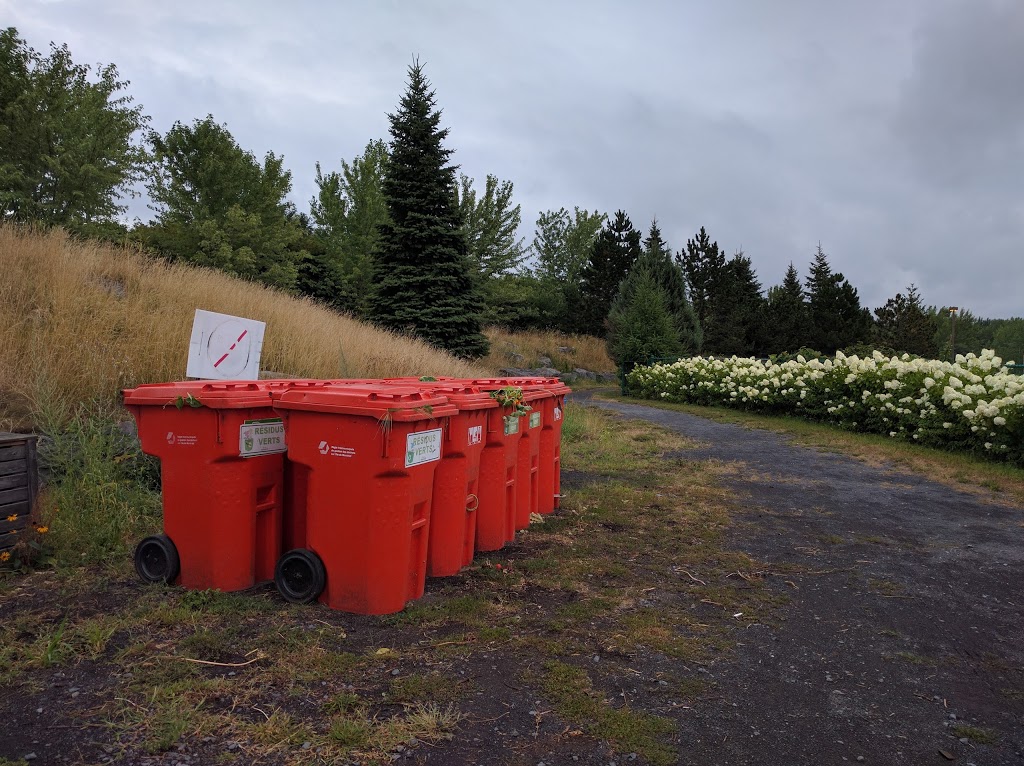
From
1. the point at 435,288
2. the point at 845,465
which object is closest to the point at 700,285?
the point at 435,288

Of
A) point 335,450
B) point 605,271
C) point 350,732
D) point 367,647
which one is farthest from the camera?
point 605,271

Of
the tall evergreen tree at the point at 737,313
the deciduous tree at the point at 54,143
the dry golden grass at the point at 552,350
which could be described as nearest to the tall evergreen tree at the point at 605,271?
the dry golden grass at the point at 552,350

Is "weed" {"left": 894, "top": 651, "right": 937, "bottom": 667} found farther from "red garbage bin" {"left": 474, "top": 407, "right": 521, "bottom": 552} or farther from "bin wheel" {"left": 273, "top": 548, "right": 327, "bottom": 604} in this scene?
"bin wheel" {"left": 273, "top": 548, "right": 327, "bottom": 604}

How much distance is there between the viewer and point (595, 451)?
973cm

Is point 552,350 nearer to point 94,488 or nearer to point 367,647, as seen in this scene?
point 94,488

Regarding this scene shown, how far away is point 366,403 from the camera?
3.48m

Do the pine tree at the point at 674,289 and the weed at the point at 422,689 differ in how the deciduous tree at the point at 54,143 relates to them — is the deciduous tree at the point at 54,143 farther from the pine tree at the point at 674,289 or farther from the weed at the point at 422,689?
the pine tree at the point at 674,289

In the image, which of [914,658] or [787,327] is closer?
[914,658]

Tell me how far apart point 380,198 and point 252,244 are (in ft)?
37.2

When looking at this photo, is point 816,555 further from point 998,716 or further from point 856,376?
point 856,376

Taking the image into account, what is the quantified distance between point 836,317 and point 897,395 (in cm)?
3883

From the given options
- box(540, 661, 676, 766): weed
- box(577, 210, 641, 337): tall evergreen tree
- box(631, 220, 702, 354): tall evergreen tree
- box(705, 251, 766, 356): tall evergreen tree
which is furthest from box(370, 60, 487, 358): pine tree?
box(705, 251, 766, 356): tall evergreen tree

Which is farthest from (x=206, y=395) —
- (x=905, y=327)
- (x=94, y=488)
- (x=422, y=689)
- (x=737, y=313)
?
(x=905, y=327)

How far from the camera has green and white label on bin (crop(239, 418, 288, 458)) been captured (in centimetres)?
376
